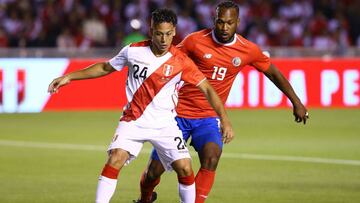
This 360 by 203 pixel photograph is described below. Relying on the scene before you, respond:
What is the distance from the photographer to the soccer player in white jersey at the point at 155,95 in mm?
8859

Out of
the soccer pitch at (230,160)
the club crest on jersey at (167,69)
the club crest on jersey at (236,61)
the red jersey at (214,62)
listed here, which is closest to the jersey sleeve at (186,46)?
→ the red jersey at (214,62)

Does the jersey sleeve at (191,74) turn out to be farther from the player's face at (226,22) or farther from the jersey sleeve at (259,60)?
the jersey sleeve at (259,60)

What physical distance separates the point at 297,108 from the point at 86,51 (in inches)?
509

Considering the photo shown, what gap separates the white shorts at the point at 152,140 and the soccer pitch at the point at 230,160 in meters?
1.80

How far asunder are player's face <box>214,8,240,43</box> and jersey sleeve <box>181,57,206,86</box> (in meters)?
0.73

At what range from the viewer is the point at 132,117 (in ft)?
29.5

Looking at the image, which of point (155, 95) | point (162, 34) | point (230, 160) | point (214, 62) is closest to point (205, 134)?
point (214, 62)

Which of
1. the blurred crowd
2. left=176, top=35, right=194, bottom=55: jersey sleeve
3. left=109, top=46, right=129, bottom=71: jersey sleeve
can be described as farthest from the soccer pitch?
the blurred crowd

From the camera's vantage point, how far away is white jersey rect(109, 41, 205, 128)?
8.96 metres

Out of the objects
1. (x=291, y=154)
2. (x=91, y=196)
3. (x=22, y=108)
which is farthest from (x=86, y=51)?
(x=91, y=196)

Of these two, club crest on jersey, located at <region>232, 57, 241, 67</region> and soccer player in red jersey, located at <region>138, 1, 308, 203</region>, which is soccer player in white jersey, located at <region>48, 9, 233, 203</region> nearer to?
soccer player in red jersey, located at <region>138, 1, 308, 203</region>

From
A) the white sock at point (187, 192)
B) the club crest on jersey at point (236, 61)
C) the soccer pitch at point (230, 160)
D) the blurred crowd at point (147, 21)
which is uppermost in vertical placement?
the blurred crowd at point (147, 21)

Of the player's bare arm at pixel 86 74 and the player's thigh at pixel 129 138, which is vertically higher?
the player's bare arm at pixel 86 74

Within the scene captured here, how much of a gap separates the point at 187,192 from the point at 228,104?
1358cm
